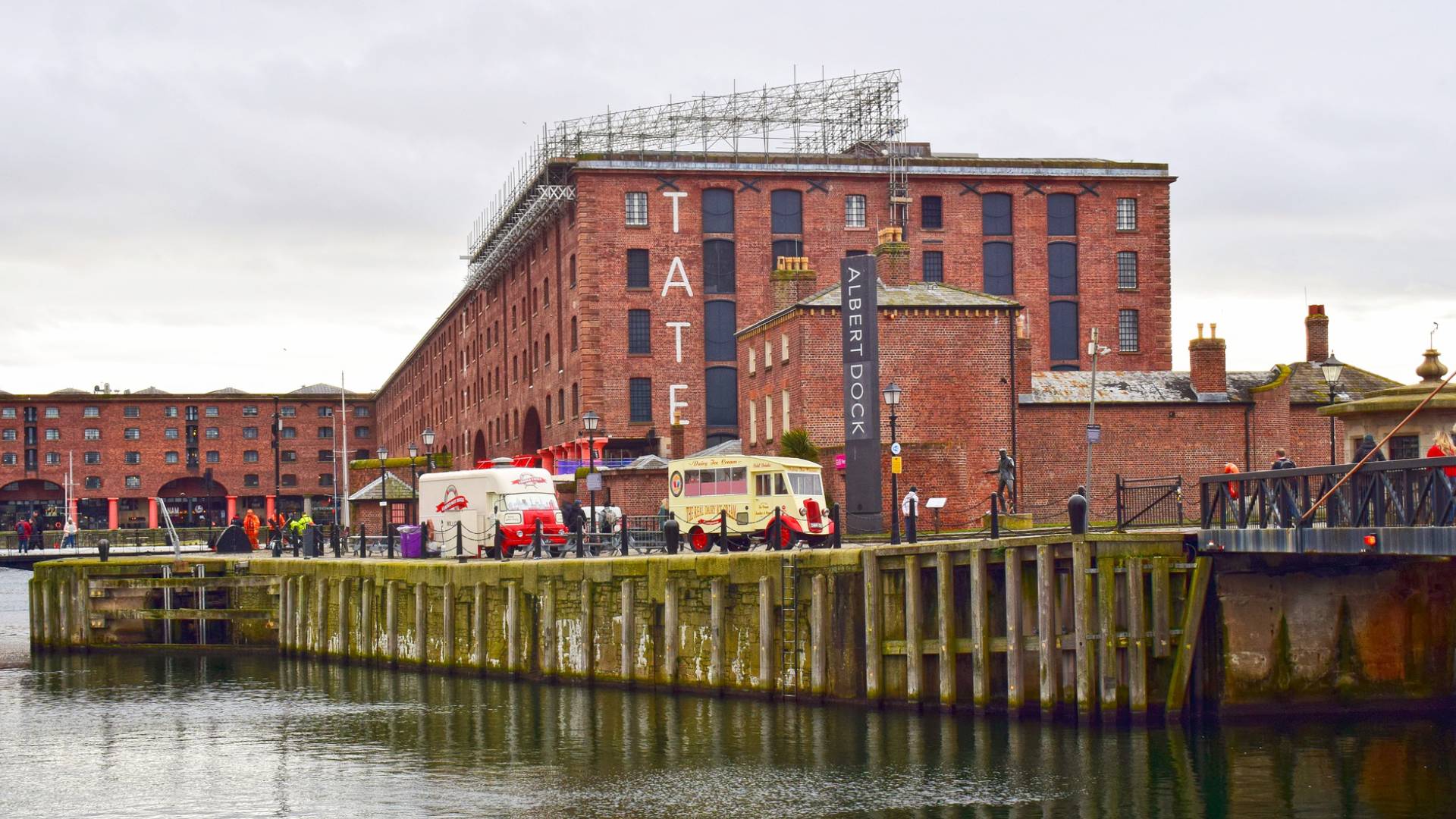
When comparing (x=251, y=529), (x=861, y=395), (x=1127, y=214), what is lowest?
(x=251, y=529)

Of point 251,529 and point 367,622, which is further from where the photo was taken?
point 251,529

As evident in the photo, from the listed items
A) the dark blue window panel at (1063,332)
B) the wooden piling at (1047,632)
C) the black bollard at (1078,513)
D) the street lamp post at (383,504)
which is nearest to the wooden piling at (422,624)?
the wooden piling at (1047,632)

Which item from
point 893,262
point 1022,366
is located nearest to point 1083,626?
point 1022,366

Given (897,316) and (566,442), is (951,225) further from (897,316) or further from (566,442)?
(897,316)

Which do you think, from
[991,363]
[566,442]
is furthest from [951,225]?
[991,363]

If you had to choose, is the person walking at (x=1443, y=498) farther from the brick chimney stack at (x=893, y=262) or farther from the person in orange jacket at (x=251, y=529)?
the person in orange jacket at (x=251, y=529)

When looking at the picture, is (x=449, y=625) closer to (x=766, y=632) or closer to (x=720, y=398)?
(x=766, y=632)

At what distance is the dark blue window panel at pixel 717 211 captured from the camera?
76312 millimetres

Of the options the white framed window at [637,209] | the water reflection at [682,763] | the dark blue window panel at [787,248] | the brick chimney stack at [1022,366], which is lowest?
the water reflection at [682,763]

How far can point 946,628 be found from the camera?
98.2 ft

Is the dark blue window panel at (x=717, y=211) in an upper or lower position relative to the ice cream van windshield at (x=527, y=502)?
upper

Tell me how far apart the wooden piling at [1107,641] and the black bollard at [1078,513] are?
2.12ft

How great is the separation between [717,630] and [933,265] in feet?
154

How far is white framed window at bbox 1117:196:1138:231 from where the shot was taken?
8050 cm
